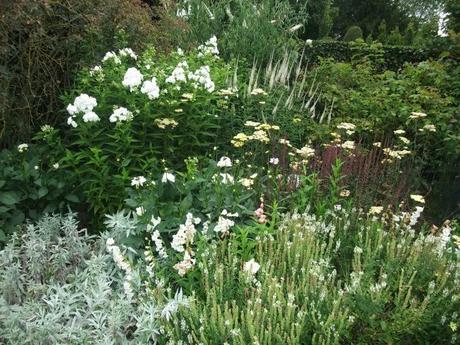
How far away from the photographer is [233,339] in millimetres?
2238

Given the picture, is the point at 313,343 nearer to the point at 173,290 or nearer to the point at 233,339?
the point at 233,339

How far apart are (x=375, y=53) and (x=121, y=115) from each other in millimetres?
7677

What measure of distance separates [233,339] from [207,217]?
48.6 inches

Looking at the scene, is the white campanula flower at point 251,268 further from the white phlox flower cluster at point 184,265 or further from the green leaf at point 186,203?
the green leaf at point 186,203

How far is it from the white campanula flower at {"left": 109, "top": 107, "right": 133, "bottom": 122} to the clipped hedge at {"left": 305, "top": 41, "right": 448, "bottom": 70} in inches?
253

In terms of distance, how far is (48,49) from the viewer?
15.2ft

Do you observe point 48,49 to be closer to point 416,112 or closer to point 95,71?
point 95,71

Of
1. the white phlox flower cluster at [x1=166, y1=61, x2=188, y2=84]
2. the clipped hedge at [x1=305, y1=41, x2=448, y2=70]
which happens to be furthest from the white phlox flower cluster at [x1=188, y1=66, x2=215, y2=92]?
the clipped hedge at [x1=305, y1=41, x2=448, y2=70]

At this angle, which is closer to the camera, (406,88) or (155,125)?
(155,125)

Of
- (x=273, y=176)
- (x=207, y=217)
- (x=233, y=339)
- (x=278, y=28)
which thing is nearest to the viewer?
(x=233, y=339)

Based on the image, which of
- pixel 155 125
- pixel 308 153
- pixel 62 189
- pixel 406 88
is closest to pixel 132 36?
pixel 155 125

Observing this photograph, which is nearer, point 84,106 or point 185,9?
point 84,106

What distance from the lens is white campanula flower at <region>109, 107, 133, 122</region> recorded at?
380cm

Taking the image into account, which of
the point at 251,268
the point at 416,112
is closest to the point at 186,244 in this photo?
the point at 251,268
